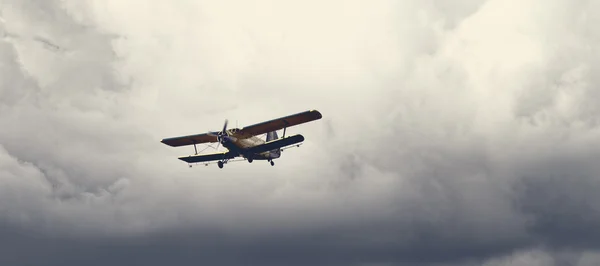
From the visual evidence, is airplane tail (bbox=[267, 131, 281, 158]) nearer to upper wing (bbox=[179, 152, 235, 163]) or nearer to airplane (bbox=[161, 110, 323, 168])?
airplane (bbox=[161, 110, 323, 168])

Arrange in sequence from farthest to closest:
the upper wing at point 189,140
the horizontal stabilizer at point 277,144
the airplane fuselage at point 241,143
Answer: the upper wing at point 189,140, the airplane fuselage at point 241,143, the horizontal stabilizer at point 277,144

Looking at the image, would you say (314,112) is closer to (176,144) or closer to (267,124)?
(267,124)

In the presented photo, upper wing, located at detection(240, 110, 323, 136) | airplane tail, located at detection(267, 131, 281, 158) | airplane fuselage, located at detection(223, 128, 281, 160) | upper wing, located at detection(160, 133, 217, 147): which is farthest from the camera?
upper wing, located at detection(160, 133, 217, 147)

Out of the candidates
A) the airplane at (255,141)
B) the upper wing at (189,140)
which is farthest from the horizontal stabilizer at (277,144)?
the upper wing at (189,140)

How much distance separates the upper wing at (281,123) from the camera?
4972 inches

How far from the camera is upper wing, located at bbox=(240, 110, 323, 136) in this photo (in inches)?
4972

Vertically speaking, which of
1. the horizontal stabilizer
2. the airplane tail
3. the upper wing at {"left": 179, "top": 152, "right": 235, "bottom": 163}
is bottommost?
the horizontal stabilizer

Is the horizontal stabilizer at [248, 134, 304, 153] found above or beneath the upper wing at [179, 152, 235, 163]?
beneath

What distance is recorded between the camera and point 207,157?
451 feet

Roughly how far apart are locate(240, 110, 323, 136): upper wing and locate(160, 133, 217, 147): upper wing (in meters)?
9.47

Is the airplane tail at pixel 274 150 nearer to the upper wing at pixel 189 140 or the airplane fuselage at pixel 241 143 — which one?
the airplane fuselage at pixel 241 143

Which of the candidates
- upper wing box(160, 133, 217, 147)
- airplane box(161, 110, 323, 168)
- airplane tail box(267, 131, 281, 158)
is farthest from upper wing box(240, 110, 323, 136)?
upper wing box(160, 133, 217, 147)

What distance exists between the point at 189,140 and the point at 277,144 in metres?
21.6

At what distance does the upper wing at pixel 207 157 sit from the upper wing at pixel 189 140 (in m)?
3.15
